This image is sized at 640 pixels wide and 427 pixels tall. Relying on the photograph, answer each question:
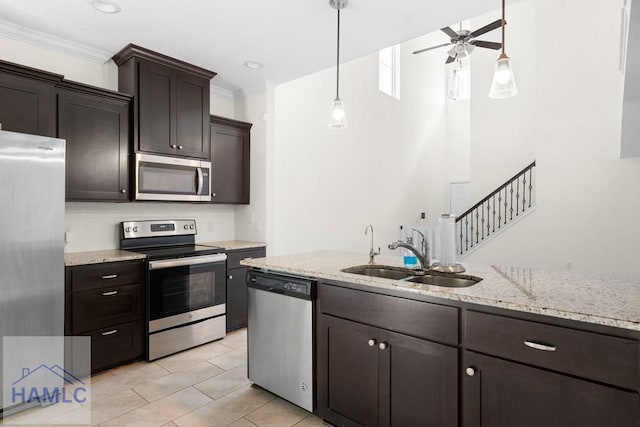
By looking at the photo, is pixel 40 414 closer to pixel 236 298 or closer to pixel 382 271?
pixel 236 298

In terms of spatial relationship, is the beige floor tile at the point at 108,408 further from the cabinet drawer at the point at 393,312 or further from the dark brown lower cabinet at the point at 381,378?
the cabinet drawer at the point at 393,312

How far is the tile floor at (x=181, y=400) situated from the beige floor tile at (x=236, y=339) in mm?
336

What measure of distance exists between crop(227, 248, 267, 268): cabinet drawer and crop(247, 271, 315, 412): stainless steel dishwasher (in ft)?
4.22

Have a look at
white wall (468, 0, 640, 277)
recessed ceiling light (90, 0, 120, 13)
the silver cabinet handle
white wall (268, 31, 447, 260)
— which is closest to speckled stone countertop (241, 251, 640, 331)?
the silver cabinet handle

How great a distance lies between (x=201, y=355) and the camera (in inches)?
127

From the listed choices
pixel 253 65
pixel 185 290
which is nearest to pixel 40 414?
pixel 185 290

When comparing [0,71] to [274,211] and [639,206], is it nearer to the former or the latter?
[274,211]

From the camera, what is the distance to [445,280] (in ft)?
6.75

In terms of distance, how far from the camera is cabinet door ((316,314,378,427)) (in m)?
1.90

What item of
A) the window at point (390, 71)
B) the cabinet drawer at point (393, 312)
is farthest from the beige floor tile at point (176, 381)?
the window at point (390, 71)

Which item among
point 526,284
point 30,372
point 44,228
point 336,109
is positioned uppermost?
point 336,109

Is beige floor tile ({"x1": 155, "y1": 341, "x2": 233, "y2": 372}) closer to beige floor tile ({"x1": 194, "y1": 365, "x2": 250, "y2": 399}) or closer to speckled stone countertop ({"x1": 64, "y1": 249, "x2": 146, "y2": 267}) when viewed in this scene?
beige floor tile ({"x1": 194, "y1": 365, "x2": 250, "y2": 399})

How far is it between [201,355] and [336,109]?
2.46m

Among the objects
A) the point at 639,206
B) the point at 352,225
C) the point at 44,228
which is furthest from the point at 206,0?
the point at 639,206
